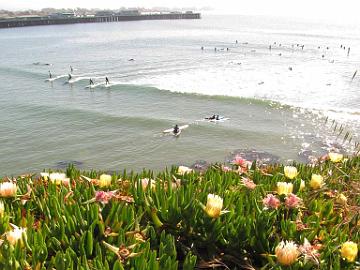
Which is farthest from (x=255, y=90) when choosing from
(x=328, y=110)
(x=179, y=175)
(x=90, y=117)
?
(x=179, y=175)

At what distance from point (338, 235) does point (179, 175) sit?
161 centimetres

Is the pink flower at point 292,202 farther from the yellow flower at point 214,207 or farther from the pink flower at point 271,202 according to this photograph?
the yellow flower at point 214,207

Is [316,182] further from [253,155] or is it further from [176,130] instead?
[176,130]

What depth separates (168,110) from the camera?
26766 mm

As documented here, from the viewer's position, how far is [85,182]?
3.72m

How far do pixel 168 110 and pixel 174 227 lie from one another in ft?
78.4

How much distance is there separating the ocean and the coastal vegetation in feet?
39.7

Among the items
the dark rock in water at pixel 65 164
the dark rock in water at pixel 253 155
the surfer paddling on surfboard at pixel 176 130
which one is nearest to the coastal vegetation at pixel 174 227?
the dark rock in water at pixel 65 164

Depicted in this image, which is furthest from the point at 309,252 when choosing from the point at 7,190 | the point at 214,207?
the point at 7,190

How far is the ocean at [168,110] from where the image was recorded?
18.7 meters

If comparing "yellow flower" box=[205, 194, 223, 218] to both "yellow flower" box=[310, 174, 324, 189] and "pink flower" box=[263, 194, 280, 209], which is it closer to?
"pink flower" box=[263, 194, 280, 209]

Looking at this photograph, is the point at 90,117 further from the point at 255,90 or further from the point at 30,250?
the point at 30,250

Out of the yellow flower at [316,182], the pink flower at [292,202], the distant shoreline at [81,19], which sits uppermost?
the pink flower at [292,202]

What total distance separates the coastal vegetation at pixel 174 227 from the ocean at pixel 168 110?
12.1 meters
